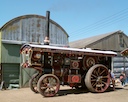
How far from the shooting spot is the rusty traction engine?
10.9 m

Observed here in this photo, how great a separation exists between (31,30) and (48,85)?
7.26 m

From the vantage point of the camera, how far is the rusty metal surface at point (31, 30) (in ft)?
53.1

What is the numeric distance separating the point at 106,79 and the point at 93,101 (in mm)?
3276

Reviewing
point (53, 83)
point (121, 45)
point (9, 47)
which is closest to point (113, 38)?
point (121, 45)

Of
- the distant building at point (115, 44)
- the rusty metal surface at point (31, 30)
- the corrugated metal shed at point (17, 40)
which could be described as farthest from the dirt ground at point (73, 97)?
the distant building at point (115, 44)

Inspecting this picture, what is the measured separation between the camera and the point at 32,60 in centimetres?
1111

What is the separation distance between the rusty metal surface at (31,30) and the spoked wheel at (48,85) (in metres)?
6.40

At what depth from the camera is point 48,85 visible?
1082cm

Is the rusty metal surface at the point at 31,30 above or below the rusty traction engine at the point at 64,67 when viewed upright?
above

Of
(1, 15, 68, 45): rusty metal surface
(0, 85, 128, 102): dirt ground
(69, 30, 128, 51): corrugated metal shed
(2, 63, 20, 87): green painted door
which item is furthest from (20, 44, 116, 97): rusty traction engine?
(69, 30, 128, 51): corrugated metal shed

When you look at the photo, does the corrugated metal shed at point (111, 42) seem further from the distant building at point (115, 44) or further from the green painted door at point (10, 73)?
the green painted door at point (10, 73)

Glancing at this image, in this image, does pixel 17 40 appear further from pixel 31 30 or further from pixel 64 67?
pixel 64 67

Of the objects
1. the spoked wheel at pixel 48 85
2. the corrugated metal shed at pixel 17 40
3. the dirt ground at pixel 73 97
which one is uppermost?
the corrugated metal shed at pixel 17 40

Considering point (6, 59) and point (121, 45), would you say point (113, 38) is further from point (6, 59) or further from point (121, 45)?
point (6, 59)
